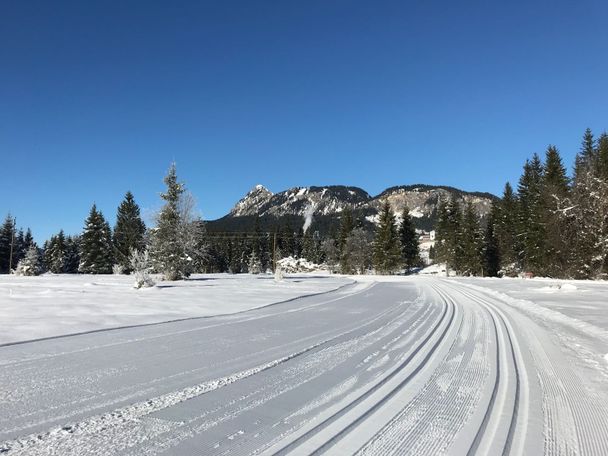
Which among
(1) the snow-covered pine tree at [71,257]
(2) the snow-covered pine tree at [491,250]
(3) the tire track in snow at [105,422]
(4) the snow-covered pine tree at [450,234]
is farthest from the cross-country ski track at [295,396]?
(1) the snow-covered pine tree at [71,257]

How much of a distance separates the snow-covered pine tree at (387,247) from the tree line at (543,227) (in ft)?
29.1

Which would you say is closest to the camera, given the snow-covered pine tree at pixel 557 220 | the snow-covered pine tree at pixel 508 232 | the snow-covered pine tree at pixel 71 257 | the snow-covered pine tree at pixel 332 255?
the snow-covered pine tree at pixel 557 220

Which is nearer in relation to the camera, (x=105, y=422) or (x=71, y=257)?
(x=105, y=422)

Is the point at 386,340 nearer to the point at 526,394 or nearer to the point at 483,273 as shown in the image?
the point at 526,394

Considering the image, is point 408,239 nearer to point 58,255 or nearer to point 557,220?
point 557,220

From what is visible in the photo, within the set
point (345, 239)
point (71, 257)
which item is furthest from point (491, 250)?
point (71, 257)

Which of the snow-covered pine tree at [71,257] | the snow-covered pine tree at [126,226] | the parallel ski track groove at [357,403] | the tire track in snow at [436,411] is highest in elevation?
the snow-covered pine tree at [126,226]

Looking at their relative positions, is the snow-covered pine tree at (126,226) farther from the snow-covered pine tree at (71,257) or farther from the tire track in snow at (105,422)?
the tire track in snow at (105,422)

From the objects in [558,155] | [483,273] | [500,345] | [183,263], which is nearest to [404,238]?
[483,273]

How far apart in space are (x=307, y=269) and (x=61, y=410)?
87249 mm

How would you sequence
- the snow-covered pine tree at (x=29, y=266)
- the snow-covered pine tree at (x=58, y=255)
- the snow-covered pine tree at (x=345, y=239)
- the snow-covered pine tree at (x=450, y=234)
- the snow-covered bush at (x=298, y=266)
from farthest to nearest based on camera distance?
the snow-covered bush at (x=298, y=266) → the snow-covered pine tree at (x=345, y=239) → the snow-covered pine tree at (x=58, y=255) → the snow-covered pine tree at (x=450, y=234) → the snow-covered pine tree at (x=29, y=266)

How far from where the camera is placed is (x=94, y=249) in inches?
2304

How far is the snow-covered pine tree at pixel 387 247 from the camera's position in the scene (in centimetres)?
6994

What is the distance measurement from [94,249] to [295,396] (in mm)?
60557
